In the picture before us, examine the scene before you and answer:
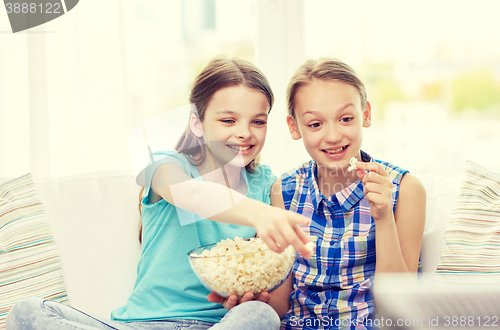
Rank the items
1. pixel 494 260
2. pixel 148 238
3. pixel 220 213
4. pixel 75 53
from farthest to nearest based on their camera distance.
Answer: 1. pixel 75 53
2. pixel 148 238
3. pixel 494 260
4. pixel 220 213

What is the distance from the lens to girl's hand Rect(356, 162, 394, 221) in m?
0.85

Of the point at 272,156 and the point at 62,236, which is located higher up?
the point at 272,156

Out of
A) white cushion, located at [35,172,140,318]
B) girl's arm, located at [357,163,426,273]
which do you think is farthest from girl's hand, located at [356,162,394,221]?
white cushion, located at [35,172,140,318]

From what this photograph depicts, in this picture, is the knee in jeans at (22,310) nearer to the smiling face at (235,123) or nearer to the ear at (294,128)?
the smiling face at (235,123)

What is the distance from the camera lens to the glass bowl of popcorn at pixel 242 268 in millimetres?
709

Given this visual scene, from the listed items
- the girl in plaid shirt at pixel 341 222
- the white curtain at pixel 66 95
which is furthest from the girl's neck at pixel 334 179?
the white curtain at pixel 66 95

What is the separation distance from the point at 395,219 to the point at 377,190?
0.44 ft

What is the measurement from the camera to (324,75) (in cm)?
97

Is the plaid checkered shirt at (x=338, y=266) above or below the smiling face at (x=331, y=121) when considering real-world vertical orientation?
below

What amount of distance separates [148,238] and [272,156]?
606 millimetres

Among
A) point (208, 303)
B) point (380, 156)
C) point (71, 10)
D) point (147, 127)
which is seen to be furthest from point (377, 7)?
point (208, 303)

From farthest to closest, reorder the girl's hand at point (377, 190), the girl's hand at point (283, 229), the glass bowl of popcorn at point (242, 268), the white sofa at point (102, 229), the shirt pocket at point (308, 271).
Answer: the white sofa at point (102, 229), the shirt pocket at point (308, 271), the girl's hand at point (377, 190), the glass bowl of popcorn at point (242, 268), the girl's hand at point (283, 229)

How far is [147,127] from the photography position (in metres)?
1.05

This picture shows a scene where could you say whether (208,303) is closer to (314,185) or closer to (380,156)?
(314,185)
